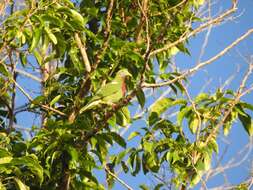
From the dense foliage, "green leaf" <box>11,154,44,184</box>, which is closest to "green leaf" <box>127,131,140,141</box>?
the dense foliage

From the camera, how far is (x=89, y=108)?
109 inches

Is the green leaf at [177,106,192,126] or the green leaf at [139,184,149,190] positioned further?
the green leaf at [139,184,149,190]

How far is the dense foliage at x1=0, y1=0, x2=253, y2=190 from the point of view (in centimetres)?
246

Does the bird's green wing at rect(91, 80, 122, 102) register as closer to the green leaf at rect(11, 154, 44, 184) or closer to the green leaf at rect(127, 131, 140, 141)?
the green leaf at rect(127, 131, 140, 141)

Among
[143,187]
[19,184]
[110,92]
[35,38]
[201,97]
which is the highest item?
[35,38]

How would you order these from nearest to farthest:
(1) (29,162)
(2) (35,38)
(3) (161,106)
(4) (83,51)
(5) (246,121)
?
1. (1) (29,162)
2. (2) (35,38)
3. (5) (246,121)
4. (3) (161,106)
5. (4) (83,51)

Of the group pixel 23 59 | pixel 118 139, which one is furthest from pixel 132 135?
pixel 23 59

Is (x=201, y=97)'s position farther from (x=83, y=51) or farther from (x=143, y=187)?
(x=83, y=51)

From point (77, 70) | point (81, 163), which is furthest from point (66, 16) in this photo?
point (81, 163)

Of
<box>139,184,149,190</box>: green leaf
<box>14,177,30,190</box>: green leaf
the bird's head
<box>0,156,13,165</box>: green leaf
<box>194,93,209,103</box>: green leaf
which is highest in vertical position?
the bird's head

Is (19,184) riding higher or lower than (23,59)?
lower

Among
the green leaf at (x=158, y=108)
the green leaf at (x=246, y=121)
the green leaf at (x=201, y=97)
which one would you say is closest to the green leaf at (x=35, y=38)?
the green leaf at (x=158, y=108)

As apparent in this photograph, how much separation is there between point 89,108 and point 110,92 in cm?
14

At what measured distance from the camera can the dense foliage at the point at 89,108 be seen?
8.06 ft
